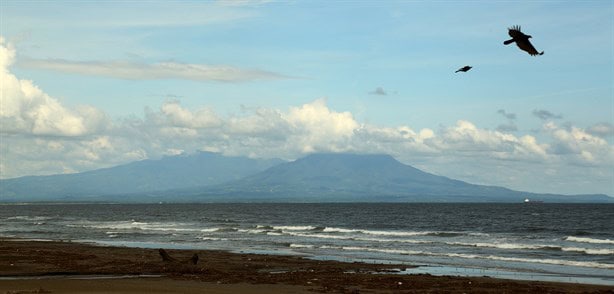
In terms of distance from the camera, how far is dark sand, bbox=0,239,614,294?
2536 cm

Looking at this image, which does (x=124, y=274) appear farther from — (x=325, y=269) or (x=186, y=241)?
(x=186, y=241)

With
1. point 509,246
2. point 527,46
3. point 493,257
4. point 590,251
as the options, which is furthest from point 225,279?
point 509,246

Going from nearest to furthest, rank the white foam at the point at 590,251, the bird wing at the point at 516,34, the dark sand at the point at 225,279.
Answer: the bird wing at the point at 516,34 → the dark sand at the point at 225,279 → the white foam at the point at 590,251

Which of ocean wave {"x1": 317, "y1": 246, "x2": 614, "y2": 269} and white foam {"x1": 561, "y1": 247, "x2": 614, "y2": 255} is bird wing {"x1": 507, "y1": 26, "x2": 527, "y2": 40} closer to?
ocean wave {"x1": 317, "y1": 246, "x2": 614, "y2": 269}

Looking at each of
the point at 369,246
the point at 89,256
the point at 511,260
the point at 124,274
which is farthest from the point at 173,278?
the point at 369,246

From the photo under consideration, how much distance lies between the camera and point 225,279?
28578mm

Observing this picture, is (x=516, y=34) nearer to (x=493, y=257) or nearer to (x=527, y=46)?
(x=527, y=46)

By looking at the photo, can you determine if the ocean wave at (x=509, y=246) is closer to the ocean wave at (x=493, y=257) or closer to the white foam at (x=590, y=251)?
the white foam at (x=590, y=251)

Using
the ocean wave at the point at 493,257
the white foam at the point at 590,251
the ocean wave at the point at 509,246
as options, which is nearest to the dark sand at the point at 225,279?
the ocean wave at the point at 493,257

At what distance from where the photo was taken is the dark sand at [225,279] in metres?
25.4

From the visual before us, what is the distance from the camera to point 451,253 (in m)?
47.8

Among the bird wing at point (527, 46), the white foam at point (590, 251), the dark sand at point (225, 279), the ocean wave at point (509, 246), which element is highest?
the bird wing at point (527, 46)

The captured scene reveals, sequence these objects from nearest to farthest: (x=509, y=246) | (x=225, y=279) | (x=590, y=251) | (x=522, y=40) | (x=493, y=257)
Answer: (x=522, y=40) < (x=225, y=279) < (x=493, y=257) < (x=590, y=251) < (x=509, y=246)

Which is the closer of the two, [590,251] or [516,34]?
[516,34]
